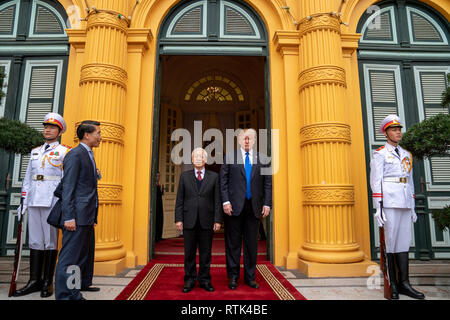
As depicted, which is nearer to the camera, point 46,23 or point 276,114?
point 276,114

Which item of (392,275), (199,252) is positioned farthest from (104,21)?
(392,275)

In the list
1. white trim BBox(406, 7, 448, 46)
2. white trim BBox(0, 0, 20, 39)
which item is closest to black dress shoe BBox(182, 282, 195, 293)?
white trim BBox(0, 0, 20, 39)

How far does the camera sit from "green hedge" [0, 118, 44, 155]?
3189 millimetres

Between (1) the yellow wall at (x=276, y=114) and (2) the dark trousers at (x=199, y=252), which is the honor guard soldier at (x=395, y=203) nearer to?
(1) the yellow wall at (x=276, y=114)

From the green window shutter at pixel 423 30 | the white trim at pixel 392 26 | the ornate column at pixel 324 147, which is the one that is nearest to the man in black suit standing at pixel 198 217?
the ornate column at pixel 324 147

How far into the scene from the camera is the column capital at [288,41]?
4.77 m

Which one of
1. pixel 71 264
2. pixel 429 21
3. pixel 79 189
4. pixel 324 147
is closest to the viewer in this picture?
pixel 71 264

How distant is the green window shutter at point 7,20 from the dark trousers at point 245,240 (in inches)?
221

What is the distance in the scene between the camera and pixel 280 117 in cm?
484

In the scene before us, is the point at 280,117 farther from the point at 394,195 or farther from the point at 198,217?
the point at 198,217

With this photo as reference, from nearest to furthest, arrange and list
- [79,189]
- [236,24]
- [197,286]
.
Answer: [79,189]
[197,286]
[236,24]

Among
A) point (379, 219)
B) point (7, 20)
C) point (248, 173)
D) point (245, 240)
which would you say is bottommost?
point (245, 240)

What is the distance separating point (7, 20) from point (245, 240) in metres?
6.14

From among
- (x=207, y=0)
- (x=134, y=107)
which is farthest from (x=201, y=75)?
(x=134, y=107)
